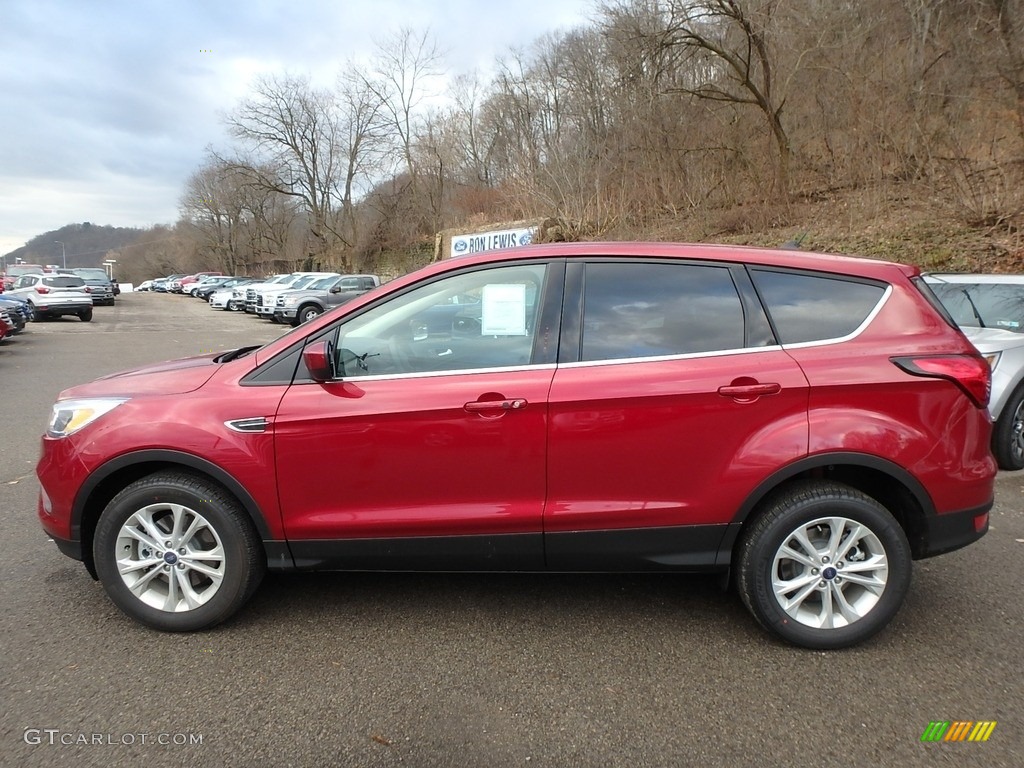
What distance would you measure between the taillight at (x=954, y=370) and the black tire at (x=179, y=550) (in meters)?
3.06

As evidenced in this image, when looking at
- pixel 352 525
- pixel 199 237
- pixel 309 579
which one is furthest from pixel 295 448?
pixel 199 237

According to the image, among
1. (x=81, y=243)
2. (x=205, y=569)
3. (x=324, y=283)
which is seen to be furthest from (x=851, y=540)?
(x=81, y=243)

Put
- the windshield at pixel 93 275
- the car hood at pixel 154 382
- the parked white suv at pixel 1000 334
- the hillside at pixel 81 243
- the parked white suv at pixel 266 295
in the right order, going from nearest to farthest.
A: the car hood at pixel 154 382 → the parked white suv at pixel 1000 334 → the parked white suv at pixel 266 295 → the windshield at pixel 93 275 → the hillside at pixel 81 243

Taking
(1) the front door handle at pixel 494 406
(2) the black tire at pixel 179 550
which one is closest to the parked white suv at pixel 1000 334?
(1) the front door handle at pixel 494 406

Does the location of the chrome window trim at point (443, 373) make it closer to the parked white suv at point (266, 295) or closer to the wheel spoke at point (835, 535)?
the wheel spoke at point (835, 535)

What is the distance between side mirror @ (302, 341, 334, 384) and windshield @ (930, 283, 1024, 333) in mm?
5492

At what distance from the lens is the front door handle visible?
2.88 metres

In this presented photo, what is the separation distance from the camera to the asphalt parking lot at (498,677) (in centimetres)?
240

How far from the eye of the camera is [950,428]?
2904mm

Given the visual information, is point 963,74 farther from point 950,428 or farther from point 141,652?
point 141,652

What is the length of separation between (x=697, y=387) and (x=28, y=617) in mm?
3411

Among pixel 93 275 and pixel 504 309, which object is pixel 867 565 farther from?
pixel 93 275

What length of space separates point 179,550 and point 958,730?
3320 millimetres

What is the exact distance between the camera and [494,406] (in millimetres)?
2893
